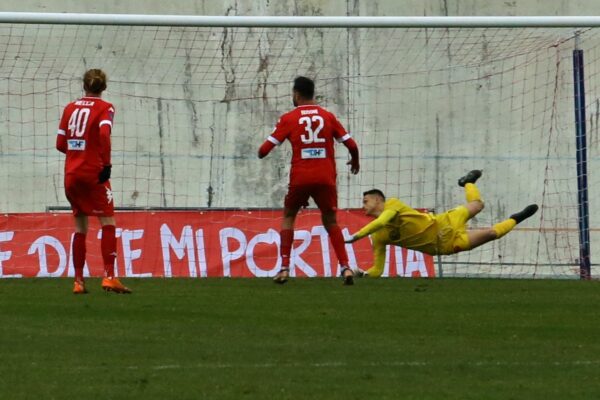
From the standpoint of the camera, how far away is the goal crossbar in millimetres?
16359

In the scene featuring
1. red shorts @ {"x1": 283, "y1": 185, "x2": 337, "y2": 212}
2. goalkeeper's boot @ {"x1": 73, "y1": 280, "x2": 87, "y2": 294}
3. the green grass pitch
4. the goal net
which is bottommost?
the green grass pitch

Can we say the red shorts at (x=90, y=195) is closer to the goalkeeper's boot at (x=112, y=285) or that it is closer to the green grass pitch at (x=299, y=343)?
the goalkeeper's boot at (x=112, y=285)

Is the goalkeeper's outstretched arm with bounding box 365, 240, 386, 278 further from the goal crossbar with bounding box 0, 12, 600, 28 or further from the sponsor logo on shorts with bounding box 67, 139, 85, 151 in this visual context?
the sponsor logo on shorts with bounding box 67, 139, 85, 151

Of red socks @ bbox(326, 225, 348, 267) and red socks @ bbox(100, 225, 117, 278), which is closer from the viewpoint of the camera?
red socks @ bbox(100, 225, 117, 278)

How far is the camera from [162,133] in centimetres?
2089

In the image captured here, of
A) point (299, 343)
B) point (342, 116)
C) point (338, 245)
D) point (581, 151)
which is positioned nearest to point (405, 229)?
point (338, 245)

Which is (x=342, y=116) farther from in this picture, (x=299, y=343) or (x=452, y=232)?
(x=299, y=343)

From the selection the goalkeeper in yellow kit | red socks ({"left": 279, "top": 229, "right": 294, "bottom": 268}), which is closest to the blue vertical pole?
the goalkeeper in yellow kit

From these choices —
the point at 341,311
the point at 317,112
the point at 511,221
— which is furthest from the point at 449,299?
the point at 511,221

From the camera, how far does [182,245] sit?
16.7 m

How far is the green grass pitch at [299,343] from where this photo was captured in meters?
7.37

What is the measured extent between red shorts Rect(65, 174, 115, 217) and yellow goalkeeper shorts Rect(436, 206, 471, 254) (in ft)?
14.0

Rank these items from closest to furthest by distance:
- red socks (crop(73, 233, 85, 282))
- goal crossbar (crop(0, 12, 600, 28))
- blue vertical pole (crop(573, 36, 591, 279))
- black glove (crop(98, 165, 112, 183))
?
black glove (crop(98, 165, 112, 183)), red socks (crop(73, 233, 85, 282)), goal crossbar (crop(0, 12, 600, 28)), blue vertical pole (crop(573, 36, 591, 279))

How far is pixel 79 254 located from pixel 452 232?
4537 millimetres
